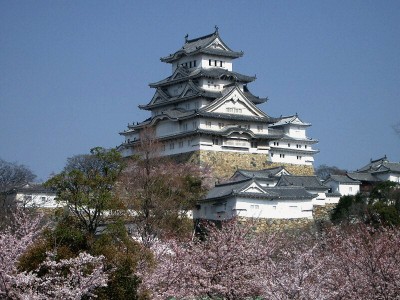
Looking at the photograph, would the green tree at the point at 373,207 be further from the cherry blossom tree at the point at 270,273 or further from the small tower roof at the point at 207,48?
the small tower roof at the point at 207,48

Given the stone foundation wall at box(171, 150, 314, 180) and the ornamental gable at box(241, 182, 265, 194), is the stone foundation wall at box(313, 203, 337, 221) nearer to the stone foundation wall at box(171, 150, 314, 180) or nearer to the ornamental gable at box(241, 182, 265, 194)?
the ornamental gable at box(241, 182, 265, 194)

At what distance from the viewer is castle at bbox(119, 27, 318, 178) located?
44.4 m

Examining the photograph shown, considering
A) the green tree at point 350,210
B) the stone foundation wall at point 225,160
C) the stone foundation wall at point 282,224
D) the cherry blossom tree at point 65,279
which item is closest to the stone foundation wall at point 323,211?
the stone foundation wall at point 282,224

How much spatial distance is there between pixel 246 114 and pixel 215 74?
3.28 m

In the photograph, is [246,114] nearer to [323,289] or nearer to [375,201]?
[375,201]

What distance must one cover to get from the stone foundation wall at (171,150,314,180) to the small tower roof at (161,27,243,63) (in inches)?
283

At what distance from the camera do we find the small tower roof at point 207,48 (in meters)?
48.8

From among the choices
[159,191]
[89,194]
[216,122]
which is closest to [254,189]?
[159,191]

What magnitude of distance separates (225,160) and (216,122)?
2.29 metres

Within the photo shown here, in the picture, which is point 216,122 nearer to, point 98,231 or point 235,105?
point 235,105

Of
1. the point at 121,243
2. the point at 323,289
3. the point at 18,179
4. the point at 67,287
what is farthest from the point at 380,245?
the point at 18,179

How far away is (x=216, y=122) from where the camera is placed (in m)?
45.0

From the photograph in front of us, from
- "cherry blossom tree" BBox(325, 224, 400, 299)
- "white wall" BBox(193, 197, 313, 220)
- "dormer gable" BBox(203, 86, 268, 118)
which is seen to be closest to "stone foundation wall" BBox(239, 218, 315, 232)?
A: "white wall" BBox(193, 197, 313, 220)

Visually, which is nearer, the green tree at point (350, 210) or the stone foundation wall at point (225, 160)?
the green tree at point (350, 210)
